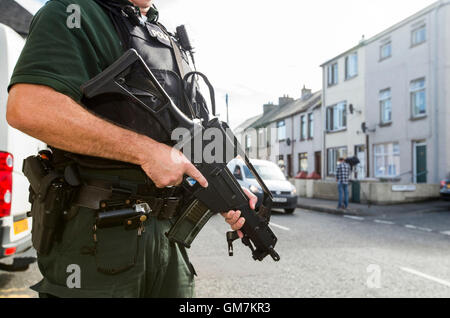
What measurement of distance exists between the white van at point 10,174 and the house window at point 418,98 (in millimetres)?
16555

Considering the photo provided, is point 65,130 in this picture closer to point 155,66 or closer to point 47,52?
point 47,52

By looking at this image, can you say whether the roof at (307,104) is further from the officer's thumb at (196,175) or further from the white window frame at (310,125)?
the officer's thumb at (196,175)

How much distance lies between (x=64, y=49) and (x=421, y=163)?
17816mm

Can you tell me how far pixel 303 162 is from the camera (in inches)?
1085

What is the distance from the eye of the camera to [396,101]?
58.3ft

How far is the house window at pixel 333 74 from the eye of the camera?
2360cm

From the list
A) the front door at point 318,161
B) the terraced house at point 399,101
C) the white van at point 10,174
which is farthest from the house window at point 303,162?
the white van at point 10,174

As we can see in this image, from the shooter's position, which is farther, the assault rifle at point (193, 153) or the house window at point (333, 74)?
the house window at point (333, 74)

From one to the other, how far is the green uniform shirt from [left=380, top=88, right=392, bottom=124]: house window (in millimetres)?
19109

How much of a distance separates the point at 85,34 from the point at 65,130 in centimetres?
37

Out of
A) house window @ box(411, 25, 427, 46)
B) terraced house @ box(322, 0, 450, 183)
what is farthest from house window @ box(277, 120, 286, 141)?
house window @ box(411, 25, 427, 46)

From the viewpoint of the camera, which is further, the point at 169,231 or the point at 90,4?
the point at 169,231

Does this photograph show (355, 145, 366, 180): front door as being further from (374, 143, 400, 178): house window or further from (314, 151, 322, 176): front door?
(314, 151, 322, 176): front door
